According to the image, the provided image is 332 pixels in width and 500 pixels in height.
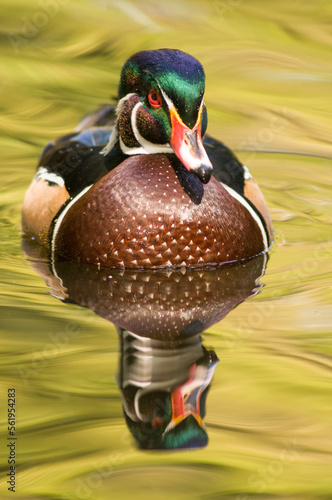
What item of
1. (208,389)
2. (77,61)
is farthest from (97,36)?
(208,389)

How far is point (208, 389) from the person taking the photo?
166 inches

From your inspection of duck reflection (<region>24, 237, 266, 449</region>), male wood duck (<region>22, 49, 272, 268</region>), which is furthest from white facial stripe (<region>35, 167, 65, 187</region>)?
duck reflection (<region>24, 237, 266, 449</region>)

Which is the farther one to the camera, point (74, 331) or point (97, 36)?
point (97, 36)

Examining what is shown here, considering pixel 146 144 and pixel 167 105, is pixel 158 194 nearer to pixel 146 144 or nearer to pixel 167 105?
pixel 146 144

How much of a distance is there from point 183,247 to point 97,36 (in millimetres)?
5316

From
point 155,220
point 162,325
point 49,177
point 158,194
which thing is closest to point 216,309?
point 162,325

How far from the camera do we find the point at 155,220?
5570 mm

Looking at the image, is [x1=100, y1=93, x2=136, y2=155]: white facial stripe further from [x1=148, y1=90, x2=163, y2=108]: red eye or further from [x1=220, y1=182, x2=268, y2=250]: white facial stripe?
[x1=220, y1=182, x2=268, y2=250]: white facial stripe

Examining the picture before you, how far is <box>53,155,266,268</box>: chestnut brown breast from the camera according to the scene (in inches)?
220

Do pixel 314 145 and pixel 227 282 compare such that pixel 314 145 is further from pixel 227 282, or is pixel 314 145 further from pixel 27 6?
pixel 27 6

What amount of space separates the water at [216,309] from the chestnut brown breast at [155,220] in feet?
1.11

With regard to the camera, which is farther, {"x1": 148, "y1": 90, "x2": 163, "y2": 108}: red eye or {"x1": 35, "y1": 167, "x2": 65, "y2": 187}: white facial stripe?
{"x1": 35, "y1": 167, "x2": 65, "y2": 187}: white facial stripe

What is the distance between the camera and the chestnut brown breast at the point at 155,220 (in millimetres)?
5590

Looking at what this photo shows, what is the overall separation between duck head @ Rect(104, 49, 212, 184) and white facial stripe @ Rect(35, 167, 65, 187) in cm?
70
